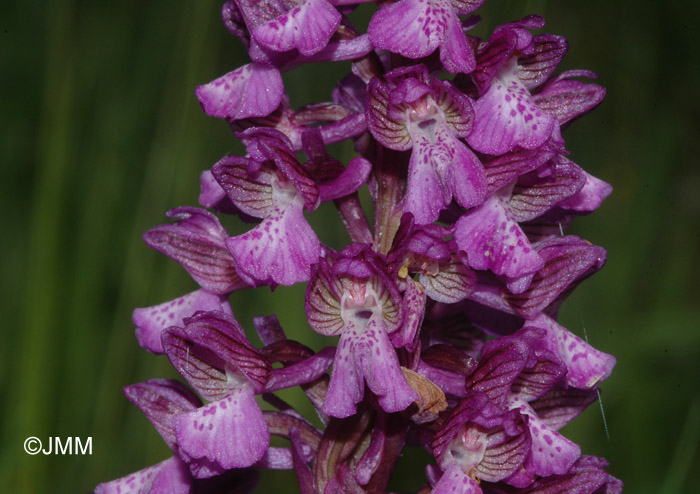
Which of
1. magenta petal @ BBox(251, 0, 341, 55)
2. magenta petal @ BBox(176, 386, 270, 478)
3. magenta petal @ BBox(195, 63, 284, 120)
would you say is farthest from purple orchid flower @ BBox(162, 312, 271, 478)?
magenta petal @ BBox(251, 0, 341, 55)

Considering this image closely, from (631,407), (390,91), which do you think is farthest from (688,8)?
(390,91)

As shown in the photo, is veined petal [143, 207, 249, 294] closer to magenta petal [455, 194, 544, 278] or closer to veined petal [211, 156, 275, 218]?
veined petal [211, 156, 275, 218]

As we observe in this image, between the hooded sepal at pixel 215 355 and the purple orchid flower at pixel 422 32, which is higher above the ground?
the purple orchid flower at pixel 422 32

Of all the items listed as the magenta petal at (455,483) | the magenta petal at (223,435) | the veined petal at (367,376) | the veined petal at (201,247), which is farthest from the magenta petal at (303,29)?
the magenta petal at (455,483)

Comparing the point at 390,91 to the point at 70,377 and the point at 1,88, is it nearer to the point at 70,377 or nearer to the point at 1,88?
the point at 70,377

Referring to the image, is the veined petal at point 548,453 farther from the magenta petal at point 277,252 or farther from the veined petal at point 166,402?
the veined petal at point 166,402

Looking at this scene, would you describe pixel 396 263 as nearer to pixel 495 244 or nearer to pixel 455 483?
pixel 495 244
